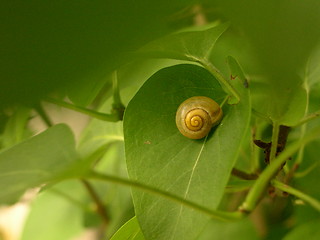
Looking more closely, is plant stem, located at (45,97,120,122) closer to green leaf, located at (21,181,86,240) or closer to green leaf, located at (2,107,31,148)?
green leaf, located at (2,107,31,148)

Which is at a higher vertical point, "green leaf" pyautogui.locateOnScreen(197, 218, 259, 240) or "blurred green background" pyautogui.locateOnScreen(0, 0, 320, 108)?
"blurred green background" pyautogui.locateOnScreen(0, 0, 320, 108)

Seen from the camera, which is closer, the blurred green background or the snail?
the blurred green background

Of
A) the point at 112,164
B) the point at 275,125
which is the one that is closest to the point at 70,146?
the point at 275,125

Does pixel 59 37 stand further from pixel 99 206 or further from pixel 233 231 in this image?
pixel 99 206

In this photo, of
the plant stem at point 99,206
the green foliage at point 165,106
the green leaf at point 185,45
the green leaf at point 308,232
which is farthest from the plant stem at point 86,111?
the plant stem at point 99,206

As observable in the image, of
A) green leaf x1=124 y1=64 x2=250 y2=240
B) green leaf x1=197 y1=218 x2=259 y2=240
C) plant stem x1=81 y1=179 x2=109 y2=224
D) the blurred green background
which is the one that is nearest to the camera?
the blurred green background

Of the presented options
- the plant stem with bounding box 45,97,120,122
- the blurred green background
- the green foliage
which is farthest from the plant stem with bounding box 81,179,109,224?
the blurred green background
